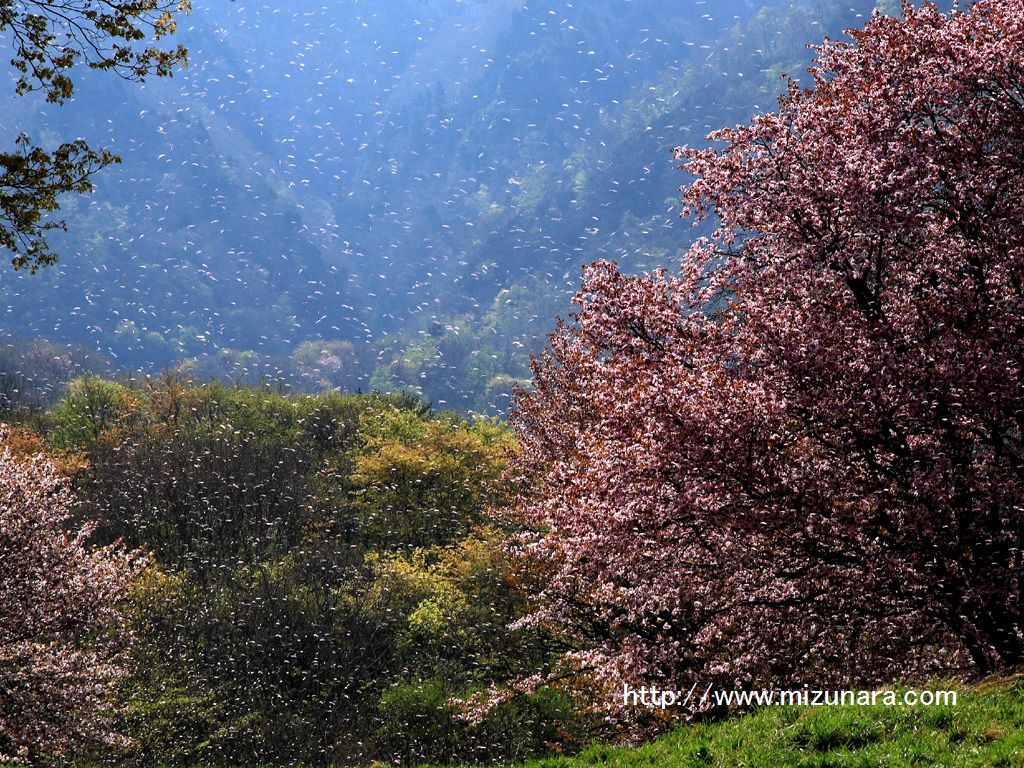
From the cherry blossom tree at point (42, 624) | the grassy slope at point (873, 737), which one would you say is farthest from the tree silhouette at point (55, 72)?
the cherry blossom tree at point (42, 624)

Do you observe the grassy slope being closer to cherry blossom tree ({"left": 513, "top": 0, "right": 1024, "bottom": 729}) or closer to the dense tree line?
cherry blossom tree ({"left": 513, "top": 0, "right": 1024, "bottom": 729})

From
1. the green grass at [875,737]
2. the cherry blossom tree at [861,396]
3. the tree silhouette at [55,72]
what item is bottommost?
the green grass at [875,737]

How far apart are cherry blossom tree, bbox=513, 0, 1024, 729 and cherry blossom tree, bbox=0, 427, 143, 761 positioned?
1269 cm

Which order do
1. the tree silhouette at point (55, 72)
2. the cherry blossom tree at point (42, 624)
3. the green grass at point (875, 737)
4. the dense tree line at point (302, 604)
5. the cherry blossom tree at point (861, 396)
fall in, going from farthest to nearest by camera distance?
the dense tree line at point (302, 604) → the cherry blossom tree at point (42, 624) → the cherry blossom tree at point (861, 396) → the tree silhouette at point (55, 72) → the green grass at point (875, 737)

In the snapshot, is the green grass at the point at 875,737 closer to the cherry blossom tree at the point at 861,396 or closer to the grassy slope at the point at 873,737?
the grassy slope at the point at 873,737

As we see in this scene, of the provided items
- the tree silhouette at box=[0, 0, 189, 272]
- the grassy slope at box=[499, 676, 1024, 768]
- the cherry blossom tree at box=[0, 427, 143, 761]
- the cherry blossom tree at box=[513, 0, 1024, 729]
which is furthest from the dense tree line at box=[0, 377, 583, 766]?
the tree silhouette at box=[0, 0, 189, 272]

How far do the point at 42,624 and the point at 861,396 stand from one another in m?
16.8

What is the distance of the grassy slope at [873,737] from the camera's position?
8281mm

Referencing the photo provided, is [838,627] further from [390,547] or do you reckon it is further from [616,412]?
[390,547]

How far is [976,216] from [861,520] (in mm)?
3547

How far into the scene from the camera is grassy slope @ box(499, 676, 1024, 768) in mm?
8281

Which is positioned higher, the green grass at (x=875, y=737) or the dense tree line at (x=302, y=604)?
the dense tree line at (x=302, y=604)

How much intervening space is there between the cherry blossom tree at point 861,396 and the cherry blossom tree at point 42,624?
1269 cm

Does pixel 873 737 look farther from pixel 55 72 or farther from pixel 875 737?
pixel 55 72
